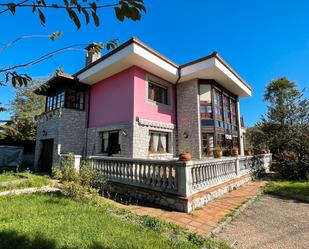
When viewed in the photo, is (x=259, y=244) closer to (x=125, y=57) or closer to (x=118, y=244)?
Answer: (x=118, y=244)

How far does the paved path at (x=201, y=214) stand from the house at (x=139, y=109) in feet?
14.5

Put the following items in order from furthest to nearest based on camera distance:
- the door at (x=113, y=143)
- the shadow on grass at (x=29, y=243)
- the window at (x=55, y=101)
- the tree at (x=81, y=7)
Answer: the window at (x=55, y=101) < the door at (x=113, y=143) < the shadow on grass at (x=29, y=243) < the tree at (x=81, y=7)

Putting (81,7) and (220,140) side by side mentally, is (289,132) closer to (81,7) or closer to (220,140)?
(220,140)

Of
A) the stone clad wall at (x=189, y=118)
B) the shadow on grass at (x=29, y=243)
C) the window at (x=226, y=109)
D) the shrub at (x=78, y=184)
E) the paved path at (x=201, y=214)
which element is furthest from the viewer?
the window at (x=226, y=109)

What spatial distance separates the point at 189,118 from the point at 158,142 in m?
2.50

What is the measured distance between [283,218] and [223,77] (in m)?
9.10

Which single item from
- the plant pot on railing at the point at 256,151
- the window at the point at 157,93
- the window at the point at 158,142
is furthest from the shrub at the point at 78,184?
the plant pot on railing at the point at 256,151

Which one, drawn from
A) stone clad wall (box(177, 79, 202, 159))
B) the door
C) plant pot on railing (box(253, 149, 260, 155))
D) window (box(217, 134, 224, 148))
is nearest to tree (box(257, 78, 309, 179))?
plant pot on railing (box(253, 149, 260, 155))

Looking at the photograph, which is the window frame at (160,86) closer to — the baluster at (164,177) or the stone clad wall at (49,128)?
the baluster at (164,177)

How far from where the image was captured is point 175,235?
4199 millimetres

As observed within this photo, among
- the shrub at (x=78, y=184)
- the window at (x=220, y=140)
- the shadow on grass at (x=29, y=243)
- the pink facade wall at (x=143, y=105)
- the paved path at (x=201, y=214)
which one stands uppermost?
the pink facade wall at (x=143, y=105)

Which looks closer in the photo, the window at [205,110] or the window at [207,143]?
the window at [207,143]

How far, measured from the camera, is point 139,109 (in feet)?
35.2

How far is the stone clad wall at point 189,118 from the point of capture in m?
12.1
